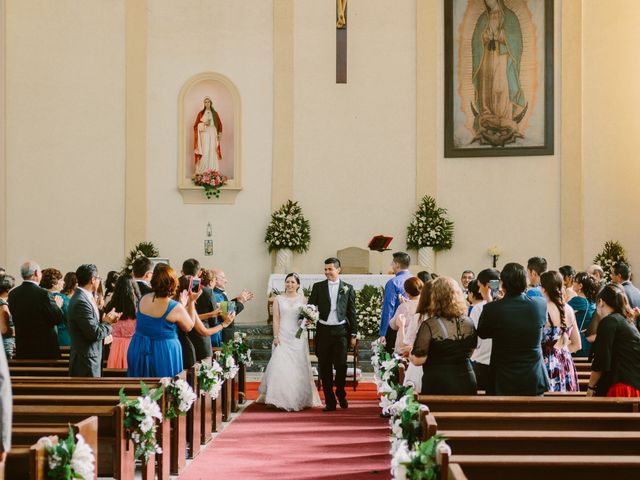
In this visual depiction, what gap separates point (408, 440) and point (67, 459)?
175 cm

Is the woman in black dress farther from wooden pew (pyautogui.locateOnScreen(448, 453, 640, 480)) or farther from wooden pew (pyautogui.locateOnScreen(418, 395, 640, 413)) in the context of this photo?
wooden pew (pyautogui.locateOnScreen(448, 453, 640, 480))

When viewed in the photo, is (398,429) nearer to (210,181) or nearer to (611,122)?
(210,181)

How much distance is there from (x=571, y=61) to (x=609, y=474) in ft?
39.9

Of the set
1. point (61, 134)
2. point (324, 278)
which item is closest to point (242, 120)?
point (61, 134)

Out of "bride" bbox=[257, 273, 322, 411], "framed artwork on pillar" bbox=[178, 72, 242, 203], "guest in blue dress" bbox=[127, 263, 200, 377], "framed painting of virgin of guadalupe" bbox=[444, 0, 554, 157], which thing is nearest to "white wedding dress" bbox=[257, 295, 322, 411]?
"bride" bbox=[257, 273, 322, 411]

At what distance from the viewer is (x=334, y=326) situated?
879 centimetres

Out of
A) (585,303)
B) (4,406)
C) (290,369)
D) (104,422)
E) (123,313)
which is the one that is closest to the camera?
(4,406)

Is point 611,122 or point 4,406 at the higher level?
point 611,122

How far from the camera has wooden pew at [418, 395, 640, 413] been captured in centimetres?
490

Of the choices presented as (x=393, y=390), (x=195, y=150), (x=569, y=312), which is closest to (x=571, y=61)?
(x=195, y=150)

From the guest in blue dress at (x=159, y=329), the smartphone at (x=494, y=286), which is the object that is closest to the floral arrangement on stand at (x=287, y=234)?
the smartphone at (x=494, y=286)

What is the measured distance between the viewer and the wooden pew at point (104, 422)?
4547 mm

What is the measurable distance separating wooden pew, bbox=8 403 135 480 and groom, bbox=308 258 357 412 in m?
3.99

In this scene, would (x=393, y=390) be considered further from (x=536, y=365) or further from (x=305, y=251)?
(x=305, y=251)
